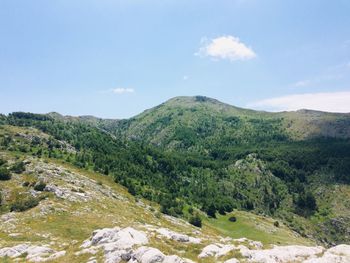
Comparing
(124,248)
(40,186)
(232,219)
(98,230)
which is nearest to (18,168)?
(40,186)

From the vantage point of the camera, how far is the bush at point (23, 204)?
77625 mm

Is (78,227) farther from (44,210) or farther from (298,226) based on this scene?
(298,226)

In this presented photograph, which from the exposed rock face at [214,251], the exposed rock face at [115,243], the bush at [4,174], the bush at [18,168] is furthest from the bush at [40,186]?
the exposed rock face at [214,251]

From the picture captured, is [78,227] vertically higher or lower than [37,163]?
lower

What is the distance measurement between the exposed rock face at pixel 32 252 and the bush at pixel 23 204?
90.9 ft

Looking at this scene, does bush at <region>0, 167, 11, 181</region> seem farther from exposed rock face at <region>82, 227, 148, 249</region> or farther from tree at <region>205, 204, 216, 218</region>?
tree at <region>205, 204, 216, 218</region>

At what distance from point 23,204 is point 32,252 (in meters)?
33.9

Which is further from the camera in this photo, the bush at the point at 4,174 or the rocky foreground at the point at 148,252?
the bush at the point at 4,174

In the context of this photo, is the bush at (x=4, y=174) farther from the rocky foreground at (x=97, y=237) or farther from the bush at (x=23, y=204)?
the bush at (x=23, y=204)

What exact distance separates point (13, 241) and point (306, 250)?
48.8 metres

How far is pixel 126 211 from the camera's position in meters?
92.5

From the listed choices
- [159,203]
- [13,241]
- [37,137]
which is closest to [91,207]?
[13,241]

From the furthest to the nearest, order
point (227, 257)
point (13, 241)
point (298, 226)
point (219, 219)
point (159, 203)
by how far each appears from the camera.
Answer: point (298, 226) < point (219, 219) < point (159, 203) < point (13, 241) < point (227, 257)

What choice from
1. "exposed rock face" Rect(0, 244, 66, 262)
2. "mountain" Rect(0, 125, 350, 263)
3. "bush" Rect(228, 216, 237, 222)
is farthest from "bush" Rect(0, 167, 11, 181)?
"bush" Rect(228, 216, 237, 222)
